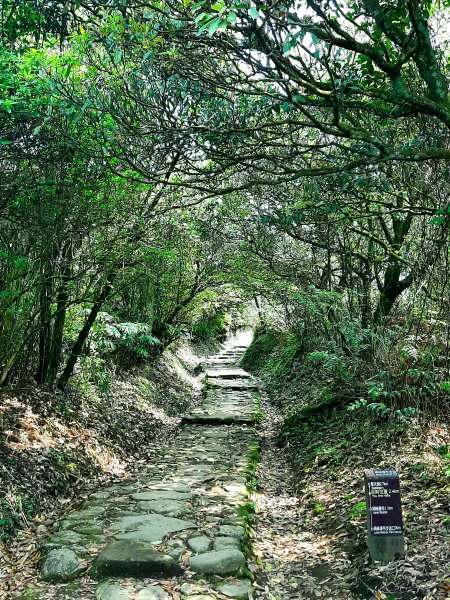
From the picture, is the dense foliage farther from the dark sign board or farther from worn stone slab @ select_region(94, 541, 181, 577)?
worn stone slab @ select_region(94, 541, 181, 577)

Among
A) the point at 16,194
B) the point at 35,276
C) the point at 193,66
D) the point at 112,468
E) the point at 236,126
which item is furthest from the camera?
the point at 112,468

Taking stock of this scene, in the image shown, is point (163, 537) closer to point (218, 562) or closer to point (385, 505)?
point (218, 562)

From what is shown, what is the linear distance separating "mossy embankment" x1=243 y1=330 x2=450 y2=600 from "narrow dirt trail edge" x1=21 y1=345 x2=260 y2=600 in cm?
81

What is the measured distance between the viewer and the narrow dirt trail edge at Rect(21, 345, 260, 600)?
385 centimetres

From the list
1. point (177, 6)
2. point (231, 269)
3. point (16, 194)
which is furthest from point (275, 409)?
point (177, 6)

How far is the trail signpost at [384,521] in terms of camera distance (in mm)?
4066

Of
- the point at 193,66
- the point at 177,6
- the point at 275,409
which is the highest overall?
the point at 177,6

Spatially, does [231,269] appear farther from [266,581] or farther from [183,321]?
[266,581]

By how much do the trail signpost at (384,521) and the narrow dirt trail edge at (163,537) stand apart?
3.65ft

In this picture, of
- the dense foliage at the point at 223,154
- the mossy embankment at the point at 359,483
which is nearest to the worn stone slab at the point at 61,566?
the mossy embankment at the point at 359,483

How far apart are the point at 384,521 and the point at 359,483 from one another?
1.83 m

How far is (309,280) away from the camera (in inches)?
402

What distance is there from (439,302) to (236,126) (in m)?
3.12

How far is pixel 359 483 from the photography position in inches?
231
